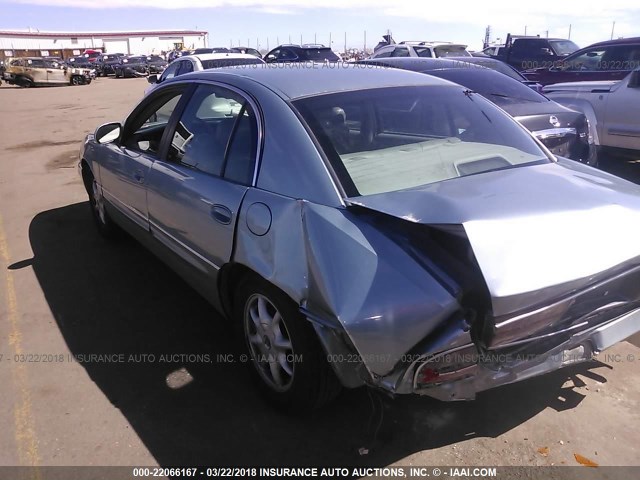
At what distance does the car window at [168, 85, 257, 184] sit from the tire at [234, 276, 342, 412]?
64 cm

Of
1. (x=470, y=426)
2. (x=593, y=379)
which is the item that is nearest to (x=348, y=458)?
(x=470, y=426)

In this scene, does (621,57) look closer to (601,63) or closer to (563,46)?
(601,63)

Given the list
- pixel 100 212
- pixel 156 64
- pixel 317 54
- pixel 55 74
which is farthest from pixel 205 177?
pixel 156 64

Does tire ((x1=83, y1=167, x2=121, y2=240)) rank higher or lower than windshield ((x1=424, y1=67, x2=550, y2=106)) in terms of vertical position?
lower

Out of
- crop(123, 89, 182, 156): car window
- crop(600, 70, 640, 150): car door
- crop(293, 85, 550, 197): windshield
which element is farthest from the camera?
crop(600, 70, 640, 150): car door

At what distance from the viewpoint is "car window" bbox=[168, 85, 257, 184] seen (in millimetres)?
2951

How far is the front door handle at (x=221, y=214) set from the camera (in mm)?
2820

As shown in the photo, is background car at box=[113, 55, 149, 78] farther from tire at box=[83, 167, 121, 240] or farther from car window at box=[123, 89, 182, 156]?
car window at box=[123, 89, 182, 156]

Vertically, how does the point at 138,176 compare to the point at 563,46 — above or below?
below

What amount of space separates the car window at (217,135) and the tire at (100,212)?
184 cm

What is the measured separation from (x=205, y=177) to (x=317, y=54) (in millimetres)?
17093

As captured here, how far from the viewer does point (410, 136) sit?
10.4ft

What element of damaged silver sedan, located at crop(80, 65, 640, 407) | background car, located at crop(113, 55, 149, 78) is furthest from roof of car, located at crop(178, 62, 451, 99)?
background car, located at crop(113, 55, 149, 78)

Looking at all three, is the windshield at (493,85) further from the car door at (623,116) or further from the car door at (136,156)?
the car door at (136,156)
